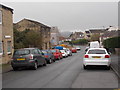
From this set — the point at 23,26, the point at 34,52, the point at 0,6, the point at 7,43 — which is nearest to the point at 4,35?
the point at 7,43

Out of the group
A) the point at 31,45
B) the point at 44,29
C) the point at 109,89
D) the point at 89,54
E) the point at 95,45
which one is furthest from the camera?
the point at 44,29

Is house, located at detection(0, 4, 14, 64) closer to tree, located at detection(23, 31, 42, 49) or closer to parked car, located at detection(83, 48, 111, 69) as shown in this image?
parked car, located at detection(83, 48, 111, 69)

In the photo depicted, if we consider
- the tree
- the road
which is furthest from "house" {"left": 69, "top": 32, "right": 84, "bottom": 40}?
the road

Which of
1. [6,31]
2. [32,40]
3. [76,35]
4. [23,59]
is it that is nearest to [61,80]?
[23,59]

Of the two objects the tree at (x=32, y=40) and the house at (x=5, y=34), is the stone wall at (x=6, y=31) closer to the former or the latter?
the house at (x=5, y=34)

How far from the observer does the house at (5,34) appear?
2147 cm

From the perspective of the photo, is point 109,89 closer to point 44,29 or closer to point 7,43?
point 7,43

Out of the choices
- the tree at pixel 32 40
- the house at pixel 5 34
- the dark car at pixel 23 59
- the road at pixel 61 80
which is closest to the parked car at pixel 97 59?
the road at pixel 61 80

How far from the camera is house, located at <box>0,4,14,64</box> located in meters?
21.5

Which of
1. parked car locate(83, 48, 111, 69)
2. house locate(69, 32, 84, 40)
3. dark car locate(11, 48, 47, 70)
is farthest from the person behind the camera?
house locate(69, 32, 84, 40)

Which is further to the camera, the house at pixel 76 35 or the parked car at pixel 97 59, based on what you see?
the house at pixel 76 35

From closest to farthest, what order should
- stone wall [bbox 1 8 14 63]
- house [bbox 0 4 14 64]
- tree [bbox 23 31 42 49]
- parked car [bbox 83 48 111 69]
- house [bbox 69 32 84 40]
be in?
parked car [bbox 83 48 111 69]
house [bbox 0 4 14 64]
stone wall [bbox 1 8 14 63]
tree [bbox 23 31 42 49]
house [bbox 69 32 84 40]

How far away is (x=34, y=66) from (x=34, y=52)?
1.26 metres

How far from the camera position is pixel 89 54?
51.3 ft
